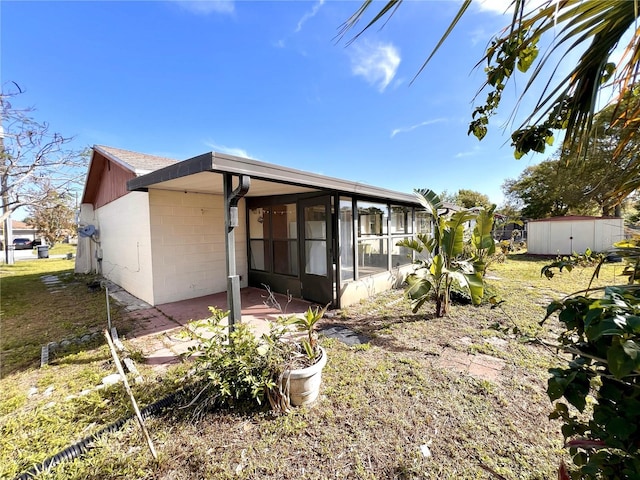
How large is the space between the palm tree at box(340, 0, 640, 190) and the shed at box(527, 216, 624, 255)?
15580 mm

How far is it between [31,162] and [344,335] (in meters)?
14.6

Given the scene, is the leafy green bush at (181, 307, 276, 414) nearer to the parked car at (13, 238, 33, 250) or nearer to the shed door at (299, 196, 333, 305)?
the shed door at (299, 196, 333, 305)

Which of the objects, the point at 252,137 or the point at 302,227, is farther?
the point at 252,137

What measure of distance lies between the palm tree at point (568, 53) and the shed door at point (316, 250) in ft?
13.6

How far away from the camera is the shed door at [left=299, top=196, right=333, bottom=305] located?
18.7 feet

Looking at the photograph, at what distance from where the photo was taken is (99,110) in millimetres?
10734

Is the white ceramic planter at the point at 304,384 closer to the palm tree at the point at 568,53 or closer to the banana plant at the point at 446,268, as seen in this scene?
the banana plant at the point at 446,268

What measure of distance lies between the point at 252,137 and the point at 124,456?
1266 cm

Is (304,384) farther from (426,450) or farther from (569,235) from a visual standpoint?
(569,235)

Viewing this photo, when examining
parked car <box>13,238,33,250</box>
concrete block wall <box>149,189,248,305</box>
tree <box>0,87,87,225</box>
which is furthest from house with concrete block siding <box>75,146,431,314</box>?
parked car <box>13,238,33,250</box>

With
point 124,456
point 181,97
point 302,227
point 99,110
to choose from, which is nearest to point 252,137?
point 181,97

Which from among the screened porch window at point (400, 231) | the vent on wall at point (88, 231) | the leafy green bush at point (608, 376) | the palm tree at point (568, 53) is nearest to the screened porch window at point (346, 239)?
the screened porch window at point (400, 231)

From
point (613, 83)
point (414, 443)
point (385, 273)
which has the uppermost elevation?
point (613, 83)

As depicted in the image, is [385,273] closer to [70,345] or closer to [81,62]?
[70,345]
